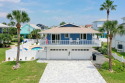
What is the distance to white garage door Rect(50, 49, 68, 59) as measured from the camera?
1113 inches

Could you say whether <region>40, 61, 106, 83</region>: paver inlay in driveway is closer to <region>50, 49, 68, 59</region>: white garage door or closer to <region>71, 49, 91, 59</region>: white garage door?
<region>50, 49, 68, 59</region>: white garage door

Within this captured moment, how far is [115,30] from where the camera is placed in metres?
20.1

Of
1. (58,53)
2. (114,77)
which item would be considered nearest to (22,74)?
(58,53)

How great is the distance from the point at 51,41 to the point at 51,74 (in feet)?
31.3

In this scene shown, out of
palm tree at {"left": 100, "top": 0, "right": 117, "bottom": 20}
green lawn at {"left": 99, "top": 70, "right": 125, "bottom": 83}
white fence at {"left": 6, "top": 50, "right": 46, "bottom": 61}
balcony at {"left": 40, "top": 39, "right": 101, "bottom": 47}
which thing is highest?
palm tree at {"left": 100, "top": 0, "right": 117, "bottom": 20}

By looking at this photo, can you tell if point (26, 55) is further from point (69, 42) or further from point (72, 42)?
point (72, 42)

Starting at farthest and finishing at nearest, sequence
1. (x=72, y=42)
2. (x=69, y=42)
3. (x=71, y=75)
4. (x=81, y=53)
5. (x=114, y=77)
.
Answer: (x=81, y=53), (x=72, y=42), (x=69, y=42), (x=71, y=75), (x=114, y=77)

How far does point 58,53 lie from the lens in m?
28.4

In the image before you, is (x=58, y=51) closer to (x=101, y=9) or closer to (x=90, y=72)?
(x=90, y=72)

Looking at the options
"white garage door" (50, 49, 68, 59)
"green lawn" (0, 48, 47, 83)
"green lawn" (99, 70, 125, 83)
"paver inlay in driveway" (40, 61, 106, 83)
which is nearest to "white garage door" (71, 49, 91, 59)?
"white garage door" (50, 49, 68, 59)

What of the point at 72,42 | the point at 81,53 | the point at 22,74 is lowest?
the point at 22,74

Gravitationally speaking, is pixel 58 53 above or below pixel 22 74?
above

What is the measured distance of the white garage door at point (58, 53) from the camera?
28266mm

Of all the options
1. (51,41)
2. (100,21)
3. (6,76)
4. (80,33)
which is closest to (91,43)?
(80,33)
